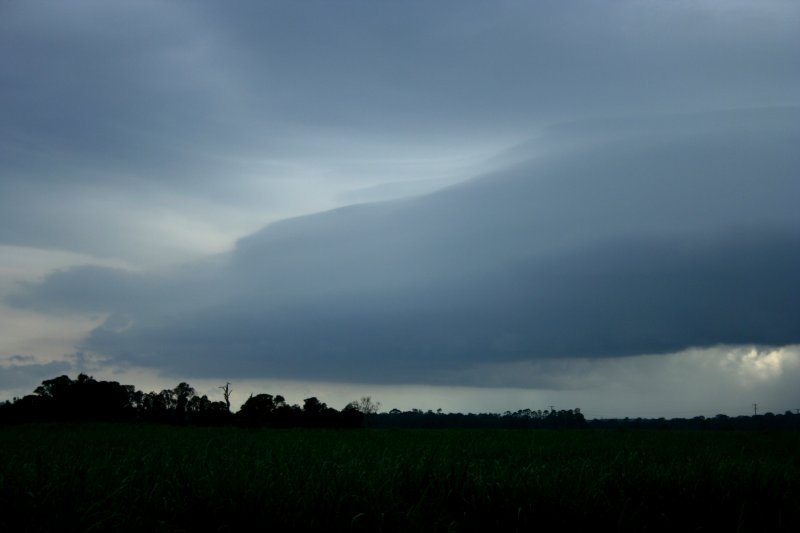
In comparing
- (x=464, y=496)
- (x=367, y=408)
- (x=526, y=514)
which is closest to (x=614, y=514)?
(x=526, y=514)

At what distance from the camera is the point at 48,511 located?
5477mm

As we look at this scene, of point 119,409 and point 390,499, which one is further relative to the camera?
point 119,409

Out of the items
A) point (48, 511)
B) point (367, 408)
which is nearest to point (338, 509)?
point (48, 511)

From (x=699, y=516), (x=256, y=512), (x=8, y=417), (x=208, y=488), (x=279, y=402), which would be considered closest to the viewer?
(x=256, y=512)

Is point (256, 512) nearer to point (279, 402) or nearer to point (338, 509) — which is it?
point (338, 509)

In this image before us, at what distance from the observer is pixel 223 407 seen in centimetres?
6275

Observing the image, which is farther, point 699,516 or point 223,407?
point 223,407

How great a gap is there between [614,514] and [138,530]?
4661 millimetres

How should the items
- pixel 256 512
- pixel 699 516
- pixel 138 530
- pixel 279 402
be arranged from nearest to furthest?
pixel 138 530, pixel 256 512, pixel 699 516, pixel 279 402

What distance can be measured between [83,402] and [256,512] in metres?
65.6

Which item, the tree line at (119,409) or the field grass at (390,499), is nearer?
the field grass at (390,499)

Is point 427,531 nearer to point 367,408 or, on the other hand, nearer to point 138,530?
point 138,530

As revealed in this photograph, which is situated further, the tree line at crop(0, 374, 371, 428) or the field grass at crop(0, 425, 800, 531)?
the tree line at crop(0, 374, 371, 428)

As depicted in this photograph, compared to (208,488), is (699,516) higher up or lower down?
lower down
